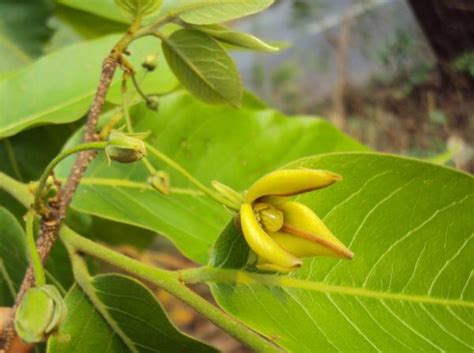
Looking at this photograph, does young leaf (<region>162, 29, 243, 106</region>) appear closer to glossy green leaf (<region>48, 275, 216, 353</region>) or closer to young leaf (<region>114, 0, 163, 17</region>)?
young leaf (<region>114, 0, 163, 17</region>)

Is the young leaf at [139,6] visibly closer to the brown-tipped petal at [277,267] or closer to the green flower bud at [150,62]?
the green flower bud at [150,62]

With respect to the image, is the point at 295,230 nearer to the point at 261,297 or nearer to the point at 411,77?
the point at 261,297

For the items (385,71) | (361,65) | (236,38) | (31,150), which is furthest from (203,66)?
(361,65)

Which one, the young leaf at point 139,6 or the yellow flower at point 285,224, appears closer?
the yellow flower at point 285,224

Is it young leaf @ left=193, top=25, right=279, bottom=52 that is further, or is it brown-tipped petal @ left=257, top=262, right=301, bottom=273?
young leaf @ left=193, top=25, right=279, bottom=52

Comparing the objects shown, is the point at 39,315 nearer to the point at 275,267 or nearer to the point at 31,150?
the point at 275,267

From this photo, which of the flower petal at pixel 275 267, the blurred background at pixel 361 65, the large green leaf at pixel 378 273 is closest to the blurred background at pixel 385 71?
the blurred background at pixel 361 65

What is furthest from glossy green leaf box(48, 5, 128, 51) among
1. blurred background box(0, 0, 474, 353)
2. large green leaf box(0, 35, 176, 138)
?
large green leaf box(0, 35, 176, 138)
